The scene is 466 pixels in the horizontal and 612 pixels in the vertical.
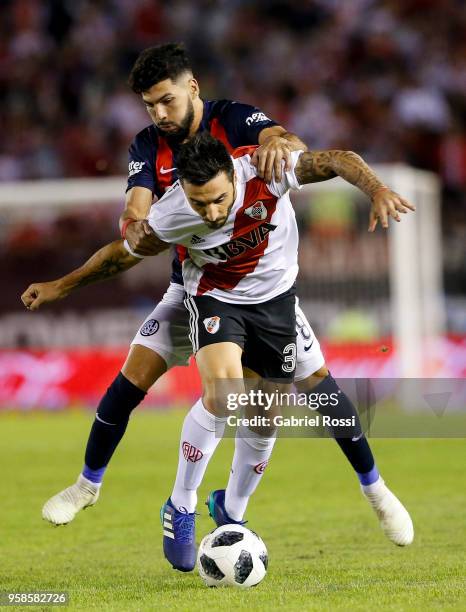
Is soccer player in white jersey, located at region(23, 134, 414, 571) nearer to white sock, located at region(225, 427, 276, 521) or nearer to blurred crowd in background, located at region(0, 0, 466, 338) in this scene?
white sock, located at region(225, 427, 276, 521)

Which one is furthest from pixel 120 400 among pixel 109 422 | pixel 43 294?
pixel 43 294

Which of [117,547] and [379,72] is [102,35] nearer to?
[379,72]

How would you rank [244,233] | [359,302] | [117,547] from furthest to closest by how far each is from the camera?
[359,302]
[117,547]
[244,233]

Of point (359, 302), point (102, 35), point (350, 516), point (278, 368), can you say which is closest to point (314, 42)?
point (102, 35)

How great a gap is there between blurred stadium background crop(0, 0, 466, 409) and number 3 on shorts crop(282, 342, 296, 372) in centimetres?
849

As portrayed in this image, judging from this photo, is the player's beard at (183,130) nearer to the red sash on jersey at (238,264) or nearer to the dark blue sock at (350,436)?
the red sash on jersey at (238,264)

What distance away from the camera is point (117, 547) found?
6.69 m

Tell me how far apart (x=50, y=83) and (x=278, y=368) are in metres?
14.1

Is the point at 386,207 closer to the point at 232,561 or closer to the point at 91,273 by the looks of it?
the point at 91,273

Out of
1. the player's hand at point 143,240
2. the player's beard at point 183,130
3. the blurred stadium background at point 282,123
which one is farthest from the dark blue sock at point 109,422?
the blurred stadium background at point 282,123

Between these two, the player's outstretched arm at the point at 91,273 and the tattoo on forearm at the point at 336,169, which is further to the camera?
the player's outstretched arm at the point at 91,273

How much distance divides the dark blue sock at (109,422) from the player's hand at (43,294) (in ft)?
2.24

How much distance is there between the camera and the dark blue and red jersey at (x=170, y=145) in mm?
6227

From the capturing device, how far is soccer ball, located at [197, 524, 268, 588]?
5.24 m
